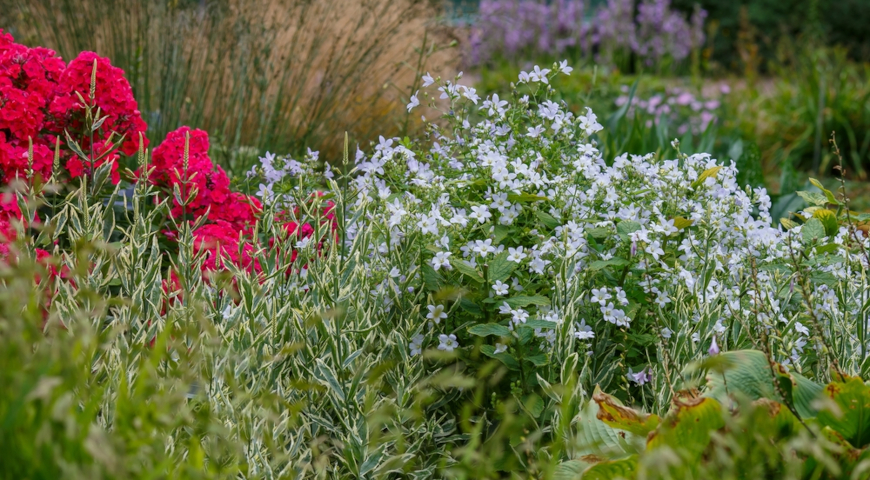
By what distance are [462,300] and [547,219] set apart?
330mm

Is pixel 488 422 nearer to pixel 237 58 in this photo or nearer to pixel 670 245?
pixel 670 245

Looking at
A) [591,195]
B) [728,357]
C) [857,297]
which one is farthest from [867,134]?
[728,357]

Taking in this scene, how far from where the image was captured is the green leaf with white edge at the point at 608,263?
6.99ft

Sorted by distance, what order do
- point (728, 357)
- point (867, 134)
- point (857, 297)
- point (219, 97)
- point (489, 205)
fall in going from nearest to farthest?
point (728, 357) → point (489, 205) → point (857, 297) → point (219, 97) → point (867, 134)

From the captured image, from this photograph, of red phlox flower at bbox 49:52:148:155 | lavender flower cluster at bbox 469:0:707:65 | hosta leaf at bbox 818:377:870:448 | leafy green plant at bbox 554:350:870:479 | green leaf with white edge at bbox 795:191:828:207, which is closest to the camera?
leafy green plant at bbox 554:350:870:479

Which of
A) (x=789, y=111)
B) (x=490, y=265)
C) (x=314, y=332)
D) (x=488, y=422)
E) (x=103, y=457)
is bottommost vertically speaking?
(x=789, y=111)

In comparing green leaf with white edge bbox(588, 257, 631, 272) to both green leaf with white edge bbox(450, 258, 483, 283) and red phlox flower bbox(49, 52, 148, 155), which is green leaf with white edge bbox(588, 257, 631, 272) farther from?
red phlox flower bbox(49, 52, 148, 155)

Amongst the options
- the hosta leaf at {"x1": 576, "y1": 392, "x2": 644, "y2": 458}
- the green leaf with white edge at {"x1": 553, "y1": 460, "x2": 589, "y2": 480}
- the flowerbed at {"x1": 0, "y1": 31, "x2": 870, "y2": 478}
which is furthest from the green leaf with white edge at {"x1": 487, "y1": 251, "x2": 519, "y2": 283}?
the green leaf with white edge at {"x1": 553, "y1": 460, "x2": 589, "y2": 480}

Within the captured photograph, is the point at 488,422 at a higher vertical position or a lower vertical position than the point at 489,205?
lower

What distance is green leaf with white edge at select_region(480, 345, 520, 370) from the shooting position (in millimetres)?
2076

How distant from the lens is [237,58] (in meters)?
4.43

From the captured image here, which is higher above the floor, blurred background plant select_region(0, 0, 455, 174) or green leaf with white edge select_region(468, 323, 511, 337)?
green leaf with white edge select_region(468, 323, 511, 337)

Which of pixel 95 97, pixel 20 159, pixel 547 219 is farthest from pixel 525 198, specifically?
pixel 20 159

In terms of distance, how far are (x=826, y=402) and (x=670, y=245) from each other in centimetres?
134
